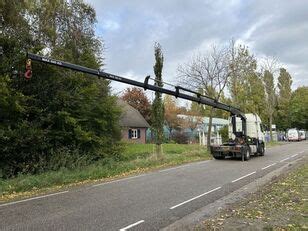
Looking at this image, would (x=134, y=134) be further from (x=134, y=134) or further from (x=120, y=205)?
(x=120, y=205)

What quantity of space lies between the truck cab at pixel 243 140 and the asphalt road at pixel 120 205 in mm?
11015

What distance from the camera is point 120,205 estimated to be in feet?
35.9

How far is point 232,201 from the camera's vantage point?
1138 centimetres

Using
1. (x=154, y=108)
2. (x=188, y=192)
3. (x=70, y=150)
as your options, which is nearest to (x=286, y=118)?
(x=154, y=108)

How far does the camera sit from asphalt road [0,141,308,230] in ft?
28.9

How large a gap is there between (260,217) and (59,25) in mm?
24040

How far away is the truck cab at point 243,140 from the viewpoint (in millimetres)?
27781

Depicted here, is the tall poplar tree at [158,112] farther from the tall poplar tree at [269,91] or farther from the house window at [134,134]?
the tall poplar tree at [269,91]

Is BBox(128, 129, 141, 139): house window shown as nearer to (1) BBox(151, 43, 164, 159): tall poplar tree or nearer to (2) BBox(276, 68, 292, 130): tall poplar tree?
(1) BBox(151, 43, 164, 159): tall poplar tree

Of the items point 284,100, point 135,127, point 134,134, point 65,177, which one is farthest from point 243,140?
point 284,100

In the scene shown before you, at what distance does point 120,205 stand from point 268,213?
3.94 meters

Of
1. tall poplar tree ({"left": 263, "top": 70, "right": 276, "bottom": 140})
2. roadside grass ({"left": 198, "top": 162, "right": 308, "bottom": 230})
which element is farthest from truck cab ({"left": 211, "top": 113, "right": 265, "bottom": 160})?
tall poplar tree ({"left": 263, "top": 70, "right": 276, "bottom": 140})

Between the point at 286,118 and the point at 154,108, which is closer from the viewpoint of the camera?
the point at 154,108

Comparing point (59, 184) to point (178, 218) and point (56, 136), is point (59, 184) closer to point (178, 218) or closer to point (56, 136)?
point (56, 136)
